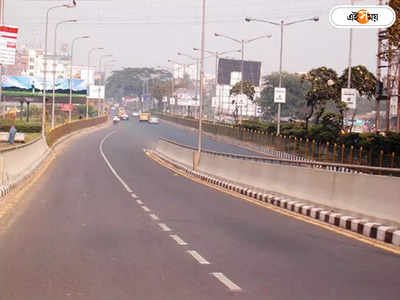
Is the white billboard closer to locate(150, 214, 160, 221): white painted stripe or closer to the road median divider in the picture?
the road median divider

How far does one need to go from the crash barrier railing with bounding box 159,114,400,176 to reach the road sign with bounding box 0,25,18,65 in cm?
1059

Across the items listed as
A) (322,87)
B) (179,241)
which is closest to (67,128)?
(322,87)

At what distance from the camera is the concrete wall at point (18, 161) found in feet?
84.1

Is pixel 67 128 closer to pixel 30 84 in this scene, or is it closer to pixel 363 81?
pixel 363 81

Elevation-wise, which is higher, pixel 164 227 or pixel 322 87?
pixel 322 87

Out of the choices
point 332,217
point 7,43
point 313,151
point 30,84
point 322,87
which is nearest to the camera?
point 332,217

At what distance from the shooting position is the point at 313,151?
5362 centimetres

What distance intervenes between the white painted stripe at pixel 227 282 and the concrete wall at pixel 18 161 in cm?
1593

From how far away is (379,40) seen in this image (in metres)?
57.0

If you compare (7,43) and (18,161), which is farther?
(18,161)

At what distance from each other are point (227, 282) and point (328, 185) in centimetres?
921

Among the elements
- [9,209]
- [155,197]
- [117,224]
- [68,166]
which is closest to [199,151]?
[68,166]

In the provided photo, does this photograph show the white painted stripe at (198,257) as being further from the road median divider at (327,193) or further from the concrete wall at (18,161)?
the concrete wall at (18,161)

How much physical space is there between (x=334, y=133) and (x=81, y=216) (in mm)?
42364
